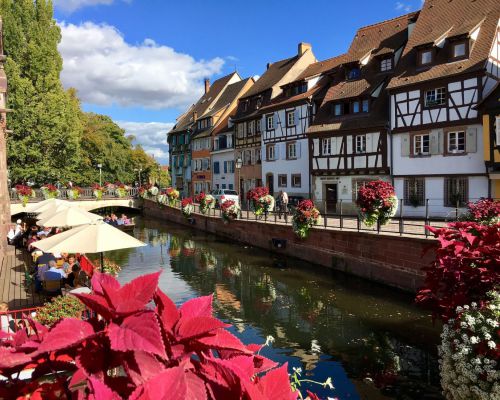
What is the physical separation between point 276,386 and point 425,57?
26447 millimetres

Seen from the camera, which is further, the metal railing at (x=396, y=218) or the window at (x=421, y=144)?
the window at (x=421, y=144)

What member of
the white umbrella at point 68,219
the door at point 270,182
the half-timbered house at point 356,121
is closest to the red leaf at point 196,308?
the white umbrella at point 68,219

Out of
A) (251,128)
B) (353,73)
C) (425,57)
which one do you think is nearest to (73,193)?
(251,128)

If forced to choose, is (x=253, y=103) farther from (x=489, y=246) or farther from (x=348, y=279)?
(x=489, y=246)

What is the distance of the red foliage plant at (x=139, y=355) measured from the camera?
4.42ft

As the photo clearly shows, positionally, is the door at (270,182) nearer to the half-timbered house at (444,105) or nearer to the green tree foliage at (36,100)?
the half-timbered house at (444,105)

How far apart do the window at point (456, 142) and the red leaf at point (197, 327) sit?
78.5 feet

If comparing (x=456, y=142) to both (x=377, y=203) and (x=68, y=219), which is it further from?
(x=68, y=219)

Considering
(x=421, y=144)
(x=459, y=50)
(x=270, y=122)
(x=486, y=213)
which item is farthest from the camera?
(x=270, y=122)

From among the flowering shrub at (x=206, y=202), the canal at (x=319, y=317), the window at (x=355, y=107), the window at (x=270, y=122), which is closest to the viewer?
the canal at (x=319, y=317)

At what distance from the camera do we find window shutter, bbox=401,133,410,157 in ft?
82.6

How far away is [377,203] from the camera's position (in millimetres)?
16953

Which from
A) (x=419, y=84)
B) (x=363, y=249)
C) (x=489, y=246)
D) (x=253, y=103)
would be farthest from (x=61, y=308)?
(x=253, y=103)

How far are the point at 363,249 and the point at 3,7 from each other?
36.5m
